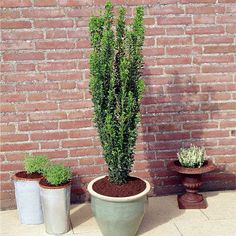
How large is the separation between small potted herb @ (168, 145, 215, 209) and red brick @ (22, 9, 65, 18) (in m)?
1.89

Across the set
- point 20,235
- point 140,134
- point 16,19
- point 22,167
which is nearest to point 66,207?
point 20,235

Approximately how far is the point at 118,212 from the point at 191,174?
1.04 meters

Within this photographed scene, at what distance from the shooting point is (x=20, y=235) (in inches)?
138

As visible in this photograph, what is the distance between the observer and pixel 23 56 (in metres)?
3.90

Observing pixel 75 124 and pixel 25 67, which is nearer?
pixel 25 67

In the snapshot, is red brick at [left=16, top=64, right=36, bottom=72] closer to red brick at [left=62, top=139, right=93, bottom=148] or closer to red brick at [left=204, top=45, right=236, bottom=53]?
red brick at [left=62, top=139, right=93, bottom=148]

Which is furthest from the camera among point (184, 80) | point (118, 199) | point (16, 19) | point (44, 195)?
point (184, 80)

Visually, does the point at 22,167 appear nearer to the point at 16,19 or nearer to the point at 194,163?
the point at 16,19

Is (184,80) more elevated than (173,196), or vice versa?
(184,80)

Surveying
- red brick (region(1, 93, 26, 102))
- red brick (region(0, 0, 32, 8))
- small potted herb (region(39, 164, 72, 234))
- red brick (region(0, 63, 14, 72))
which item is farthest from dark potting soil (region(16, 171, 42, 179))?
red brick (region(0, 0, 32, 8))

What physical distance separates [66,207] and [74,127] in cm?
93

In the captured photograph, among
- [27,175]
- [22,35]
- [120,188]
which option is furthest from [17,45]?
[120,188]

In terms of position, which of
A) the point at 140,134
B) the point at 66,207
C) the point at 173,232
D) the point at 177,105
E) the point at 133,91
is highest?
the point at 133,91

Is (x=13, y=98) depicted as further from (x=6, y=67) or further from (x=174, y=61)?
(x=174, y=61)
